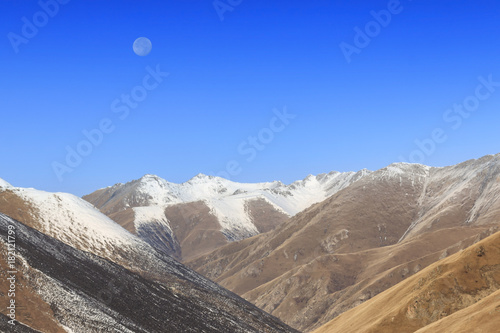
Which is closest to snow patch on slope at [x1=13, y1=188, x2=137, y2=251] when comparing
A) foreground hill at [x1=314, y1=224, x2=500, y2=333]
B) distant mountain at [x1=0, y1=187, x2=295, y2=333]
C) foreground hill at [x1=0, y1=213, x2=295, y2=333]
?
distant mountain at [x1=0, y1=187, x2=295, y2=333]

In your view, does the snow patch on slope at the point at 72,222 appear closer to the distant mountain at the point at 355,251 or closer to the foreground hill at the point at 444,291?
the foreground hill at the point at 444,291

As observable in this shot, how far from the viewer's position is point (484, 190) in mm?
178125

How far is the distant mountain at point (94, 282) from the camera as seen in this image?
175 ft

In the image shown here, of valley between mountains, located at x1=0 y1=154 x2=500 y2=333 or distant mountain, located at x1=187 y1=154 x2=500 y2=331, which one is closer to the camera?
valley between mountains, located at x1=0 y1=154 x2=500 y2=333

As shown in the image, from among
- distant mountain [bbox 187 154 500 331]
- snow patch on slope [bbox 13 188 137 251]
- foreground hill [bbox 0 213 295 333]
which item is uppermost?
snow patch on slope [bbox 13 188 137 251]

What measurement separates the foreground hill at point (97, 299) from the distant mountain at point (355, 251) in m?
47.3

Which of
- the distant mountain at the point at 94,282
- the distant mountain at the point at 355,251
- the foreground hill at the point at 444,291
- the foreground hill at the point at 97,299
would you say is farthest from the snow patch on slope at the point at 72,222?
the distant mountain at the point at 355,251

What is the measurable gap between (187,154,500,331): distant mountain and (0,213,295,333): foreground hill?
47320 mm

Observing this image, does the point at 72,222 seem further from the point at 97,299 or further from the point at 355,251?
the point at 355,251

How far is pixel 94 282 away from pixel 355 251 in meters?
118

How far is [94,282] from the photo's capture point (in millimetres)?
67438

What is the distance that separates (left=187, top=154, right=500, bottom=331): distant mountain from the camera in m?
131

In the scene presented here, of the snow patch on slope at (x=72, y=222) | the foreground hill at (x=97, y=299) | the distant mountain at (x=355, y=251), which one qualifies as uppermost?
the snow patch on slope at (x=72, y=222)

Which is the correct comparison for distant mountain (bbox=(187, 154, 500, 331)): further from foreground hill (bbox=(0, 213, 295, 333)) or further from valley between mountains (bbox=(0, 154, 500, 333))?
Result: foreground hill (bbox=(0, 213, 295, 333))
